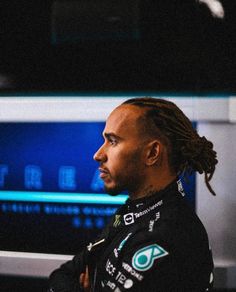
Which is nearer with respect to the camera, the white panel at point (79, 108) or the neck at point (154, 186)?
the neck at point (154, 186)

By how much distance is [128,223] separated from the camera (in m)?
1.63

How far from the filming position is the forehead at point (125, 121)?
1.62 meters

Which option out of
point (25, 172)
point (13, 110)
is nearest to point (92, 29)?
point (13, 110)

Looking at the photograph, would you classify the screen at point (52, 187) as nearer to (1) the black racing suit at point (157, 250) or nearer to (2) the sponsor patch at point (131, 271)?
(1) the black racing suit at point (157, 250)

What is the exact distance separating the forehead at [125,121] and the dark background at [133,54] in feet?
2.53

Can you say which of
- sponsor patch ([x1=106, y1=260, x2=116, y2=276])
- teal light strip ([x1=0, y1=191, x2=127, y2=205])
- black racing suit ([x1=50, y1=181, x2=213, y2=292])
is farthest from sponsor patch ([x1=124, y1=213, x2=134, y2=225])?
teal light strip ([x1=0, y1=191, x2=127, y2=205])

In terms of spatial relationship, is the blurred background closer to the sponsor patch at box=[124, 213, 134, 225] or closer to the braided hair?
the braided hair

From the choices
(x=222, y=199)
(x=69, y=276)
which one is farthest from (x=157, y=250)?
(x=222, y=199)

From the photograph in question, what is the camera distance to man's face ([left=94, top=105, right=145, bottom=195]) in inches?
63.4

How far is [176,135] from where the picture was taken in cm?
165

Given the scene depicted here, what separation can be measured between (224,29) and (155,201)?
108 cm

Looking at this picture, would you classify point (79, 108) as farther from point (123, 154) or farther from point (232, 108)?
point (123, 154)

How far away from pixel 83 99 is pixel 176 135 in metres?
0.90

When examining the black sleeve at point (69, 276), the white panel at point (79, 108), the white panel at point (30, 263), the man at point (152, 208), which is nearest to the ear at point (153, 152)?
the man at point (152, 208)
